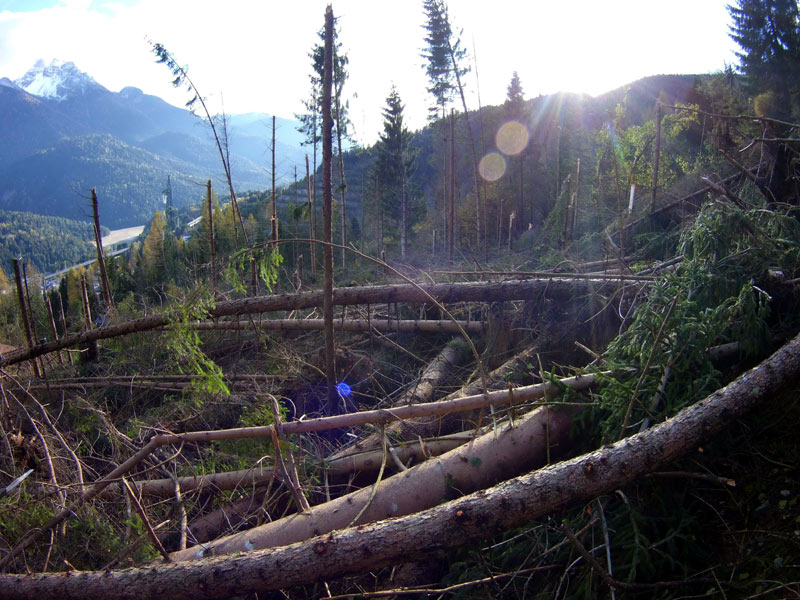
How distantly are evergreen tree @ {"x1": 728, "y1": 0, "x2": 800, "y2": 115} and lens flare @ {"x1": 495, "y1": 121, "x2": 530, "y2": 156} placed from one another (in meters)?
12.5

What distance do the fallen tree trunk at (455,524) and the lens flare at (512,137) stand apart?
1110 inches

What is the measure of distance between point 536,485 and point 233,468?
10.0ft

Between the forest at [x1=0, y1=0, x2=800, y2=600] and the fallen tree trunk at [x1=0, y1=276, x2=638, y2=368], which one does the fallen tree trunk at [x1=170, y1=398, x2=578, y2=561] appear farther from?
the fallen tree trunk at [x1=0, y1=276, x2=638, y2=368]

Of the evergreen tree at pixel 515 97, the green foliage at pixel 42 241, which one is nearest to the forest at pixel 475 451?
the evergreen tree at pixel 515 97

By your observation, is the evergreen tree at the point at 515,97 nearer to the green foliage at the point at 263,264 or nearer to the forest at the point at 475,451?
the forest at the point at 475,451

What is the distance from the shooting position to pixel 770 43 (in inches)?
1005

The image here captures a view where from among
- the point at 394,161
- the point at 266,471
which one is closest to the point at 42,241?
the point at 394,161

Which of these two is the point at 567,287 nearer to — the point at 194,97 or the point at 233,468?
the point at 233,468

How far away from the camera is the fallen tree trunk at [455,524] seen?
2.19 m

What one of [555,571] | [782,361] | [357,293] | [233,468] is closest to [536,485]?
[555,571]

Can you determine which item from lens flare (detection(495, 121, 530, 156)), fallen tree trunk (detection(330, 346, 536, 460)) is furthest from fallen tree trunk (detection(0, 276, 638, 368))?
lens flare (detection(495, 121, 530, 156))

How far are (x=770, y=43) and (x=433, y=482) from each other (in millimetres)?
34048

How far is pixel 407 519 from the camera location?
227 centimetres

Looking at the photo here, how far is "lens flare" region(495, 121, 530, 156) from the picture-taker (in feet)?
95.1
